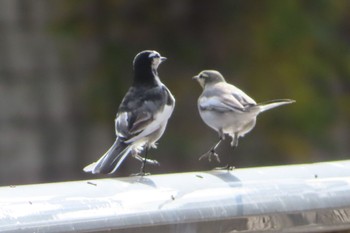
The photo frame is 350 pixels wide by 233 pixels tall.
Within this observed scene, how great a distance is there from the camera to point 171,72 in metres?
8.81

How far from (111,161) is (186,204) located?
41.4 inches

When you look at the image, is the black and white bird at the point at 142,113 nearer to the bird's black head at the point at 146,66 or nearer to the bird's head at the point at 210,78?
the bird's black head at the point at 146,66

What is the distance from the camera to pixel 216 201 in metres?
2.90

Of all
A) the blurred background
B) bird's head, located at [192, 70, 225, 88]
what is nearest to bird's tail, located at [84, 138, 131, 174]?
bird's head, located at [192, 70, 225, 88]

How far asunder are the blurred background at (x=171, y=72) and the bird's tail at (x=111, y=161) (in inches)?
172

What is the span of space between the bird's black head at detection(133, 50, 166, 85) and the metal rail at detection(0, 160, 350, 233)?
1.16m

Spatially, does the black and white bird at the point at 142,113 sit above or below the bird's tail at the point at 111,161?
above

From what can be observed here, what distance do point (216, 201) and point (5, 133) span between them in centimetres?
643

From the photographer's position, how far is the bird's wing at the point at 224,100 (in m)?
4.50

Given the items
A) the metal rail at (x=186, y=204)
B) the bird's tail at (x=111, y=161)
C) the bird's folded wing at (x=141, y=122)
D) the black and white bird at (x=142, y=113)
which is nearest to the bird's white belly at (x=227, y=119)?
the black and white bird at (x=142, y=113)

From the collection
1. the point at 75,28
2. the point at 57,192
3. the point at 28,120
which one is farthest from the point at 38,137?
the point at 57,192

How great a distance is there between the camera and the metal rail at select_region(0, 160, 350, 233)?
8.69 ft

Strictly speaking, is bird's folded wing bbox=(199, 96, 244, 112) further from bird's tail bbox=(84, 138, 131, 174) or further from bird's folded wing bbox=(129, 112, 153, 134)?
bird's tail bbox=(84, 138, 131, 174)

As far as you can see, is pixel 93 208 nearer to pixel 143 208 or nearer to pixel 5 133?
pixel 143 208
